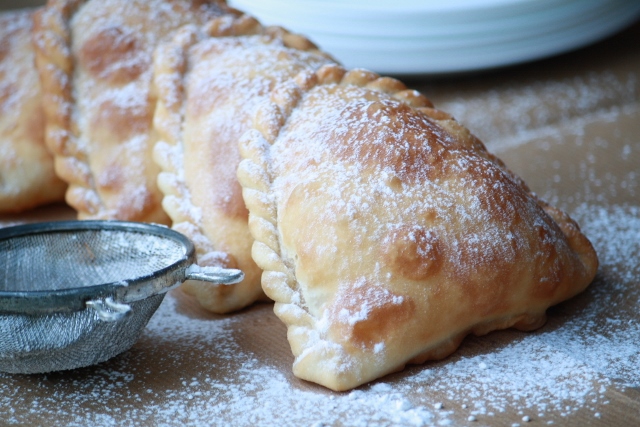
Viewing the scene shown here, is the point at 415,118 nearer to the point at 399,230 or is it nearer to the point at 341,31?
the point at 399,230

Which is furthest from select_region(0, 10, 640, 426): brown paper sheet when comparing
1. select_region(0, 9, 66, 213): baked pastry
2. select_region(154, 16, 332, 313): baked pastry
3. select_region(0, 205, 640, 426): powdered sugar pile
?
select_region(0, 9, 66, 213): baked pastry

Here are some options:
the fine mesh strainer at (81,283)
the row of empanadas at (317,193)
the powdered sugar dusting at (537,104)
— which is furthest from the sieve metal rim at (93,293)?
the powdered sugar dusting at (537,104)

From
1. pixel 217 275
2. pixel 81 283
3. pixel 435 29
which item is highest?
pixel 435 29

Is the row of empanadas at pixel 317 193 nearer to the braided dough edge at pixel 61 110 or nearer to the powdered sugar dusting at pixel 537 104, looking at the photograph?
the braided dough edge at pixel 61 110

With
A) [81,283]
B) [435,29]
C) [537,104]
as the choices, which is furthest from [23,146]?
[537,104]

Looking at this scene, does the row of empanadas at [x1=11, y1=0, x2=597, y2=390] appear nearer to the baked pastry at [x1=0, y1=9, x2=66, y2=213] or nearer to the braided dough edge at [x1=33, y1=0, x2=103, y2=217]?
the braided dough edge at [x1=33, y1=0, x2=103, y2=217]

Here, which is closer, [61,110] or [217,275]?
[217,275]

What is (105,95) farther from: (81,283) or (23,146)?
(81,283)
